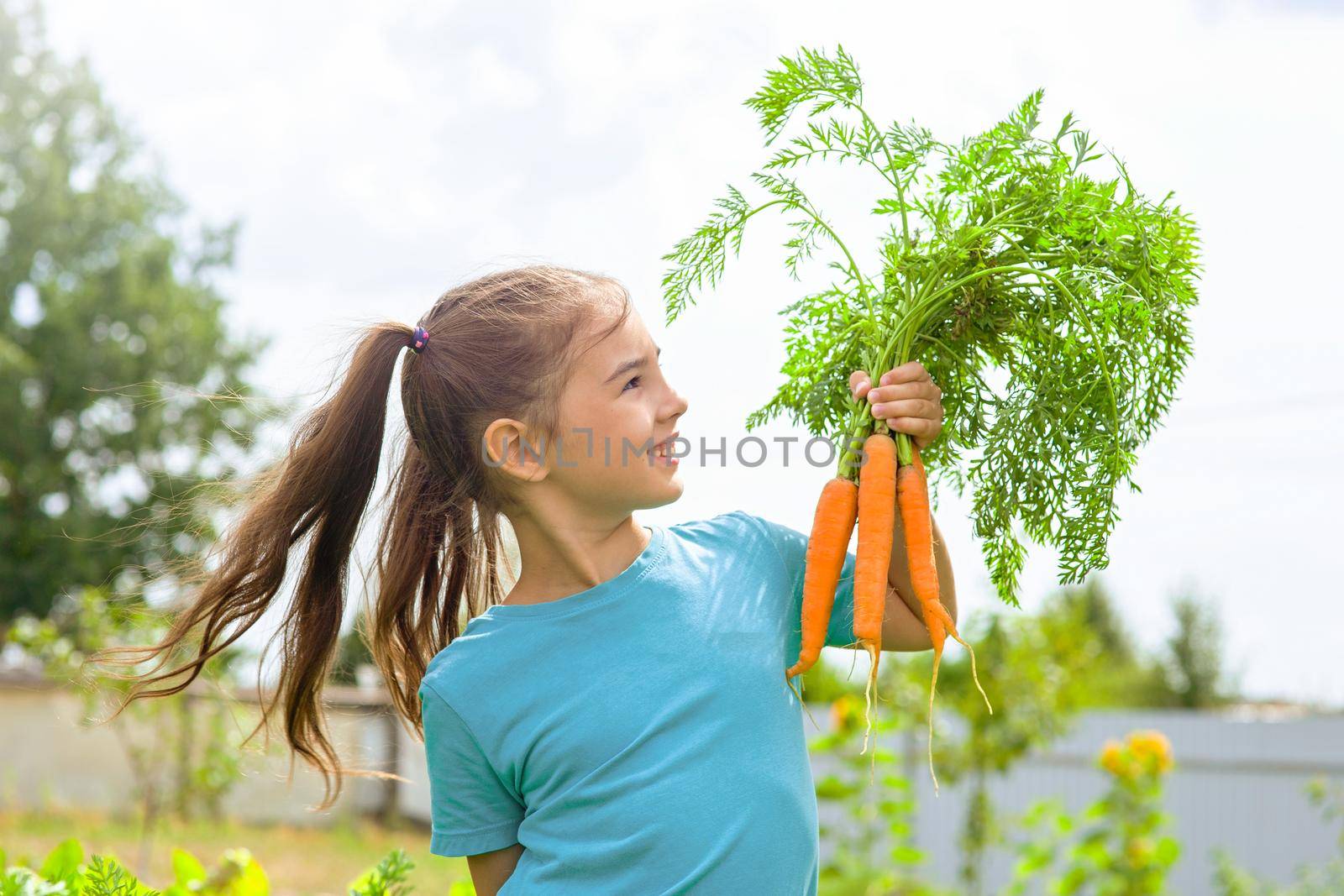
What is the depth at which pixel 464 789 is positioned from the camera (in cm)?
193

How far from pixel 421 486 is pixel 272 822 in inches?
446

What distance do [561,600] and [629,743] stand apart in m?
0.28

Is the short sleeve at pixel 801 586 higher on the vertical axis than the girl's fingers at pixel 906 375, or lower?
lower

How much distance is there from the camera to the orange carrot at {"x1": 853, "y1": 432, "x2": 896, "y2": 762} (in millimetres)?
1876

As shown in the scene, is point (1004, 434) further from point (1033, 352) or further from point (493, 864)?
point (493, 864)

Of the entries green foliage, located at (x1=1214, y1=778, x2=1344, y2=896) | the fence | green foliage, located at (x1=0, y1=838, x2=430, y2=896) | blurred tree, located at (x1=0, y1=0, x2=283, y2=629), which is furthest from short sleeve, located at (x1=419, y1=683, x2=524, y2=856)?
blurred tree, located at (x1=0, y1=0, x2=283, y2=629)

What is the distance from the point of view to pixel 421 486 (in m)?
2.30

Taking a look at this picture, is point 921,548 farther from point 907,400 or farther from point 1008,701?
point 1008,701

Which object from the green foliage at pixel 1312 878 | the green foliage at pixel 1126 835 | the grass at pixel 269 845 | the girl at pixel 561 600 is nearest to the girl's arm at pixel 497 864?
the girl at pixel 561 600

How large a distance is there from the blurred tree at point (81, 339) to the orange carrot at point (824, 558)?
15671 mm

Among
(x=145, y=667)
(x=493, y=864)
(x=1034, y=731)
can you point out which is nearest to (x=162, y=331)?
(x=145, y=667)

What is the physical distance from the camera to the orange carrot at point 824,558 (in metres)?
1.95

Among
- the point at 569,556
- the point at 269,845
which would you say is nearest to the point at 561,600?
the point at 569,556

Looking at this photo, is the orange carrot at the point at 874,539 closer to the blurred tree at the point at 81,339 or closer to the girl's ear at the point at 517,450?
the girl's ear at the point at 517,450
